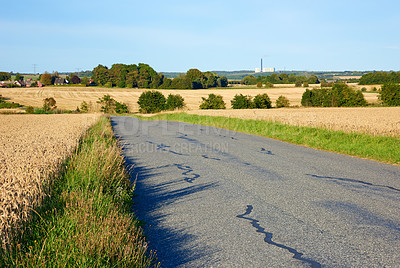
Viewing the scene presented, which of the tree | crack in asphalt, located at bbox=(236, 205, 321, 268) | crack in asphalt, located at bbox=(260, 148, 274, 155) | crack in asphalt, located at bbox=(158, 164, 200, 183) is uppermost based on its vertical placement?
the tree

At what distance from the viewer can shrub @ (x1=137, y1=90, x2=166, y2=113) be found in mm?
85438

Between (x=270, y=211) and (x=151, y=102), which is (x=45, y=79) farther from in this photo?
(x=270, y=211)

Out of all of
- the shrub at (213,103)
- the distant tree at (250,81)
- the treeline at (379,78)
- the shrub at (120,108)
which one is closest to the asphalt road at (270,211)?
the shrub at (213,103)

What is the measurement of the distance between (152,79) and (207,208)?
128034 millimetres

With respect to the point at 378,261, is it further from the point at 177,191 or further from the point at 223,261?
the point at 177,191

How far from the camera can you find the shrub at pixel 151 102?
85.4 meters

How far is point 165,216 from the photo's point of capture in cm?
590

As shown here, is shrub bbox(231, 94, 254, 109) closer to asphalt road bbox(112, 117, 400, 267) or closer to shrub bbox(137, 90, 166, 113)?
shrub bbox(137, 90, 166, 113)

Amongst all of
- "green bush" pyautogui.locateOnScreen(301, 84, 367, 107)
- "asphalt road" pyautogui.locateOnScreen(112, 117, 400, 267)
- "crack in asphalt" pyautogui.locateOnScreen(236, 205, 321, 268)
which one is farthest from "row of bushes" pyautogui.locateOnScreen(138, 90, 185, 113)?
"crack in asphalt" pyautogui.locateOnScreen(236, 205, 321, 268)

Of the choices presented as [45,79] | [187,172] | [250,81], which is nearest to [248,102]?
[187,172]

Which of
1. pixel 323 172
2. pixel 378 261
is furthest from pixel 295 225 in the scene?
pixel 323 172

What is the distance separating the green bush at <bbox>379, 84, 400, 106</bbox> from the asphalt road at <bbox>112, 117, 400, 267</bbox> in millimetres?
66761

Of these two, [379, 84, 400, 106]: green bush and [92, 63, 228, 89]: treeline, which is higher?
[92, 63, 228, 89]: treeline

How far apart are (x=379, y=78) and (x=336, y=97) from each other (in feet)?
146
